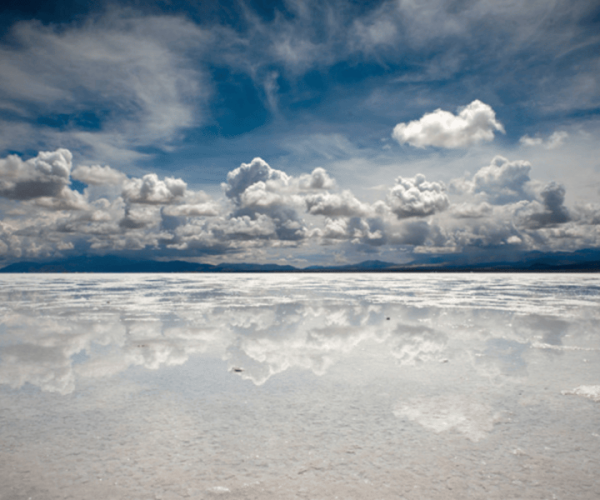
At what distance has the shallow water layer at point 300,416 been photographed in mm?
5098

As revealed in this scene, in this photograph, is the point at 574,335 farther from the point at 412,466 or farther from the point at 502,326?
the point at 412,466

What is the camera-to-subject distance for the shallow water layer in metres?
5.10

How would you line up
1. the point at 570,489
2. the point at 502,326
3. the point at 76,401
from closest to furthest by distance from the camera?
1. the point at 570,489
2. the point at 76,401
3. the point at 502,326

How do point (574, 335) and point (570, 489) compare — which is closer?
point (570, 489)

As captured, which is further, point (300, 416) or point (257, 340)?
point (257, 340)

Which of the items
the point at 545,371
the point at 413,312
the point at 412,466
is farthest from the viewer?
the point at 413,312

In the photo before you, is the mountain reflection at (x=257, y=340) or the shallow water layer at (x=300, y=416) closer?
the shallow water layer at (x=300, y=416)

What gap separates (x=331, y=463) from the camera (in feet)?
18.2

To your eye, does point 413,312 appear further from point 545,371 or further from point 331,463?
point 331,463

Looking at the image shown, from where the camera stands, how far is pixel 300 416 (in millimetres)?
7316

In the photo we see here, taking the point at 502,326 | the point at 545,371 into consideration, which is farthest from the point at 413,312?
the point at 545,371

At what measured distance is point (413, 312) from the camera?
2347 centimetres

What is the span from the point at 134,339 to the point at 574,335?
663 inches

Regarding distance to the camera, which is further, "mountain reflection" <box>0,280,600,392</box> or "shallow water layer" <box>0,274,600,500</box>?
"mountain reflection" <box>0,280,600,392</box>
